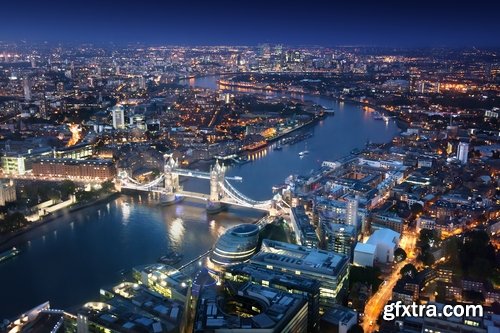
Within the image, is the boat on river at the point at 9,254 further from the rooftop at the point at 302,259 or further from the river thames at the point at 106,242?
the rooftop at the point at 302,259

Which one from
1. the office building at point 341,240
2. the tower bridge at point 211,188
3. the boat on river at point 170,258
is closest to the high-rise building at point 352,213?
the office building at point 341,240

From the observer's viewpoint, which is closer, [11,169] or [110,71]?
[11,169]

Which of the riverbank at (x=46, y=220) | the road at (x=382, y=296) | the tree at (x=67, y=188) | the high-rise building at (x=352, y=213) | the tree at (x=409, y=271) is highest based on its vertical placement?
the high-rise building at (x=352, y=213)

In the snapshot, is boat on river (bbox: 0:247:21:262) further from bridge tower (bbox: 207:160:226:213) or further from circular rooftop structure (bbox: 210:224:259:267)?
bridge tower (bbox: 207:160:226:213)

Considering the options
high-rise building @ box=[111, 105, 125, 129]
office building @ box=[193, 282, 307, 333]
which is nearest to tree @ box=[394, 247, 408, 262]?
office building @ box=[193, 282, 307, 333]

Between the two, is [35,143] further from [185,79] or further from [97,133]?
[185,79]

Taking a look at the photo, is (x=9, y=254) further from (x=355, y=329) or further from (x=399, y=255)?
(x=399, y=255)

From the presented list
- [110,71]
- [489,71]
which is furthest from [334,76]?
[110,71]
